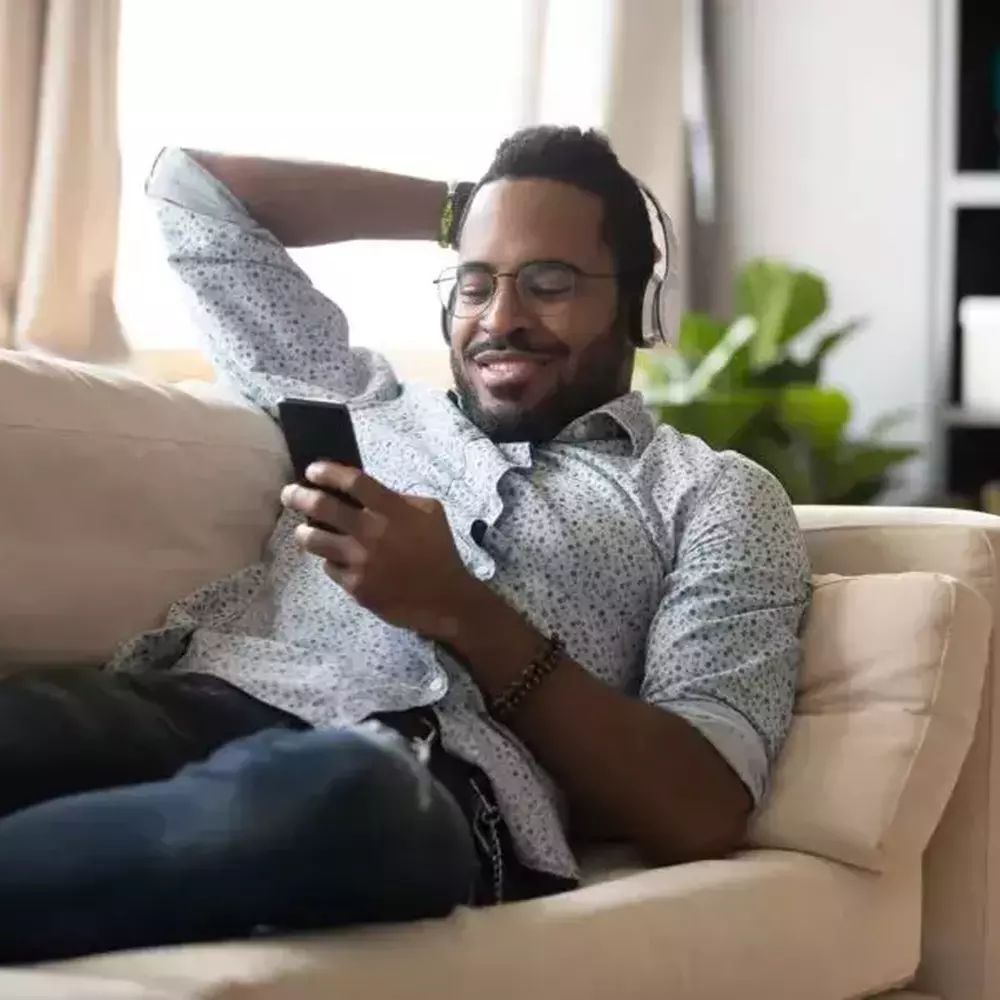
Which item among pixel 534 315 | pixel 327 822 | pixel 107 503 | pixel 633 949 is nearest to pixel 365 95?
pixel 534 315

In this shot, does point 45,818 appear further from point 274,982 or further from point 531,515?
point 531,515

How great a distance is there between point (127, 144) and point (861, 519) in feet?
3.61

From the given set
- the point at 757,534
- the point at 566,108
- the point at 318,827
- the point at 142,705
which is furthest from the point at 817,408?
the point at 318,827

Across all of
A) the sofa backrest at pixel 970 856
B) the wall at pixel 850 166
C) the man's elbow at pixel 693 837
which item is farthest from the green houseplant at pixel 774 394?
the man's elbow at pixel 693 837

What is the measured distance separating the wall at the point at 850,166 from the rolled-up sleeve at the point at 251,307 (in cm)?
163

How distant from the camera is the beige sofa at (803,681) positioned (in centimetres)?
112

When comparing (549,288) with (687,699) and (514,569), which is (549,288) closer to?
(514,569)

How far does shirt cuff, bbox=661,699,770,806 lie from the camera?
1228 millimetres

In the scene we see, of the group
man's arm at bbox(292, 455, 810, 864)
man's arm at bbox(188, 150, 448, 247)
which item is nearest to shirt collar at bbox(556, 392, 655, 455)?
man's arm at bbox(292, 455, 810, 864)

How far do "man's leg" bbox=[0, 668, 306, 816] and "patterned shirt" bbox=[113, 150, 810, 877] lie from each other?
0.12ft

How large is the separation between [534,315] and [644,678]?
38cm

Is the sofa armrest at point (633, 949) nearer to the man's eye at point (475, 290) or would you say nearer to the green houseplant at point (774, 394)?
the man's eye at point (475, 290)

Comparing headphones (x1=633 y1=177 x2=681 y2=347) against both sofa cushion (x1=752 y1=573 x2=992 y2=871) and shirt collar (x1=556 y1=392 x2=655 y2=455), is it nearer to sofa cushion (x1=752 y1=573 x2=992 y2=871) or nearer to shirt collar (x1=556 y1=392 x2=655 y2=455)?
shirt collar (x1=556 y1=392 x2=655 y2=455)

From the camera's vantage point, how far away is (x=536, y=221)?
1.53 metres
